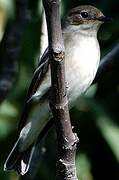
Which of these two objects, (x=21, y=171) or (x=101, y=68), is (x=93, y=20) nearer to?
(x=101, y=68)

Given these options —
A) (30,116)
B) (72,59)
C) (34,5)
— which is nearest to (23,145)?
(30,116)

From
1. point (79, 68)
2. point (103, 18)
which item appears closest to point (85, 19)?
point (103, 18)

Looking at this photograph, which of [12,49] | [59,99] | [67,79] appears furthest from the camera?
[12,49]

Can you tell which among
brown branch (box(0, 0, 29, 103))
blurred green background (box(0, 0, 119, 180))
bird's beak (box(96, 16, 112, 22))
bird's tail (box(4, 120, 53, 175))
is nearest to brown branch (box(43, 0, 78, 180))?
bird's tail (box(4, 120, 53, 175))

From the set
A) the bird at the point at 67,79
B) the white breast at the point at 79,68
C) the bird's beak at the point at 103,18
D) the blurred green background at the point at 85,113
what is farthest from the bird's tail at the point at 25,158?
the bird's beak at the point at 103,18

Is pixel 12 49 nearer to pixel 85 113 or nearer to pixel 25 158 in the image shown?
pixel 25 158
